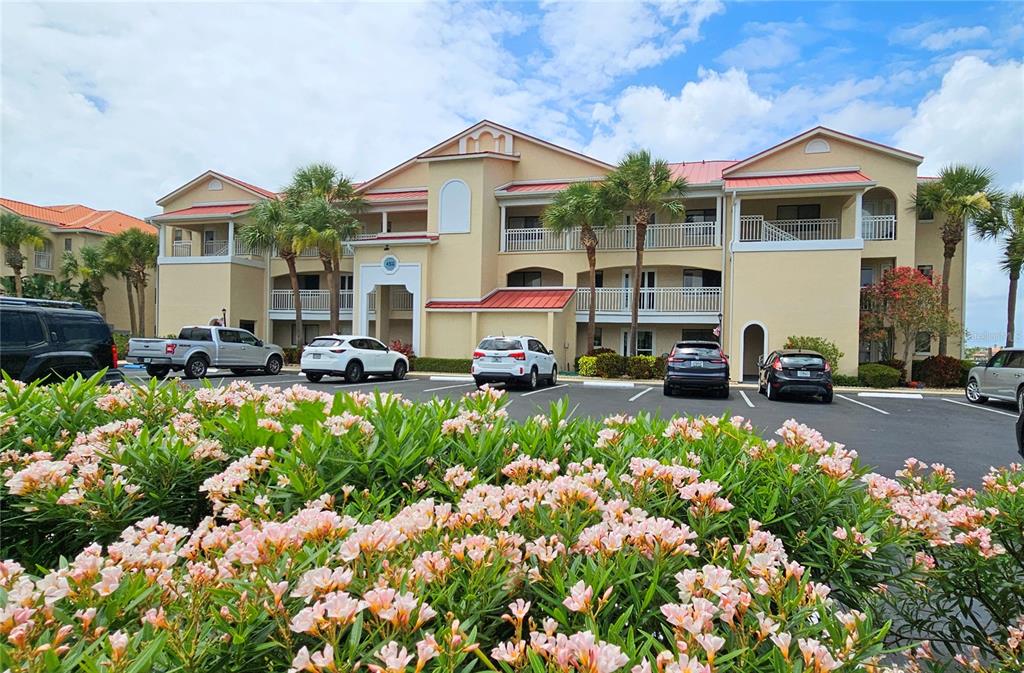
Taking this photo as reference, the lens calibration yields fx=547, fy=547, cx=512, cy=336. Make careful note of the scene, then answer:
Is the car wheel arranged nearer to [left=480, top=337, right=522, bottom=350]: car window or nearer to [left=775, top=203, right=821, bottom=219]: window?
[left=480, top=337, right=522, bottom=350]: car window

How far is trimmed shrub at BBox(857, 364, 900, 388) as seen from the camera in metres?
20.1

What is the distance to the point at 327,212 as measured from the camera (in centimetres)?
2631

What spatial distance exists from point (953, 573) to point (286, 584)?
7.72ft

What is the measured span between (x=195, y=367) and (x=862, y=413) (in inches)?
827

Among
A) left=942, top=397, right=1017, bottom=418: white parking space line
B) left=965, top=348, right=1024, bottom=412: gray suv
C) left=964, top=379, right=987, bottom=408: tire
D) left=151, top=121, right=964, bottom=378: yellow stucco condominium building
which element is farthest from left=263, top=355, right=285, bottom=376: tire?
left=964, top=379, right=987, bottom=408: tire

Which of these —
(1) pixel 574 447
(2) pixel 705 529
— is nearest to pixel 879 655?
(2) pixel 705 529

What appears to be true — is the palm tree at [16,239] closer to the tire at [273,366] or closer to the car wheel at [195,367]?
the tire at [273,366]

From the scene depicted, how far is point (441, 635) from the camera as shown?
1236mm

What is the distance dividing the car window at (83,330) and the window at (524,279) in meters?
19.5

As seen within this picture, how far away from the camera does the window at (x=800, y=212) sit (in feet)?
82.5

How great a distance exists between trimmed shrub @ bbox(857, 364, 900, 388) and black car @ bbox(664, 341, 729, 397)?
7.67 metres

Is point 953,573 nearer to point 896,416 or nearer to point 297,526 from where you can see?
point 297,526

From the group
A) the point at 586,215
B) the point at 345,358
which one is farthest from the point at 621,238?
the point at 345,358

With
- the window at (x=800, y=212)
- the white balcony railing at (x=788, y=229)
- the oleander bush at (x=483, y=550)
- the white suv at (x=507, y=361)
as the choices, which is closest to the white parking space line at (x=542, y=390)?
the white suv at (x=507, y=361)
